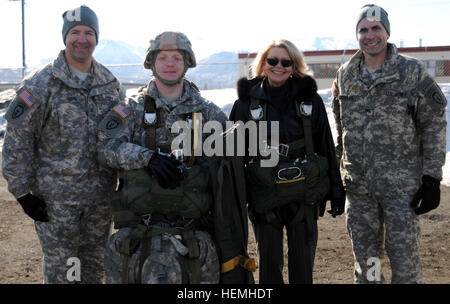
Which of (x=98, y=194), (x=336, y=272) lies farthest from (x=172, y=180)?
(x=336, y=272)

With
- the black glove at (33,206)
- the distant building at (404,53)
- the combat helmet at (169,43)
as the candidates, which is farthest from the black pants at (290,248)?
the distant building at (404,53)

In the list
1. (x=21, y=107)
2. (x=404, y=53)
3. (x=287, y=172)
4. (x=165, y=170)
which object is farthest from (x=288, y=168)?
(x=404, y=53)

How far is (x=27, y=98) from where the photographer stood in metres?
3.29

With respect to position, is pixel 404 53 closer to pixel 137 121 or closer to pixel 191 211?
pixel 137 121

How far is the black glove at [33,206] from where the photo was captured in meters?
3.29

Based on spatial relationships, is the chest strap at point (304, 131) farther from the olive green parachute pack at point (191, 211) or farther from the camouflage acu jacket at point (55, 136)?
the camouflage acu jacket at point (55, 136)

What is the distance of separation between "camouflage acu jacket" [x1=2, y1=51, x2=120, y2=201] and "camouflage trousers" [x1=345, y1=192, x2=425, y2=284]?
2.03 meters

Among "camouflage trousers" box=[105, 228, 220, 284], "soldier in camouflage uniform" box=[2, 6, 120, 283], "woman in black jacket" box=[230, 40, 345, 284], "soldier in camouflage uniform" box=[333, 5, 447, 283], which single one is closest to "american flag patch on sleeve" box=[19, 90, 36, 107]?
"soldier in camouflage uniform" box=[2, 6, 120, 283]

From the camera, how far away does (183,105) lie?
3250mm

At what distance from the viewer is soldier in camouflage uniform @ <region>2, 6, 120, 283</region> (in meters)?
3.30

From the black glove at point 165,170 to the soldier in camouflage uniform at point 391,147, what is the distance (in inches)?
58.9

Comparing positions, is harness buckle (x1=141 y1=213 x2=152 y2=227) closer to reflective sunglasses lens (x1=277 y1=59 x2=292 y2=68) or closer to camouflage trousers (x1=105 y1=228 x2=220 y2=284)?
camouflage trousers (x1=105 y1=228 x2=220 y2=284)
